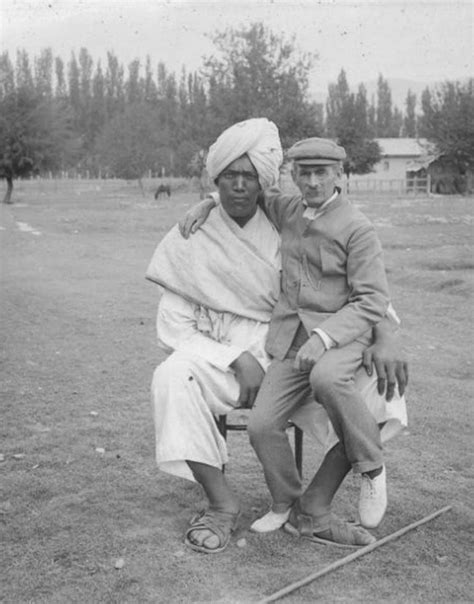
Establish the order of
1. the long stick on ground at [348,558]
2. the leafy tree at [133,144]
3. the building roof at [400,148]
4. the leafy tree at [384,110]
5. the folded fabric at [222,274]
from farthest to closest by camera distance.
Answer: the leafy tree at [384,110]
the building roof at [400,148]
the leafy tree at [133,144]
the folded fabric at [222,274]
the long stick on ground at [348,558]

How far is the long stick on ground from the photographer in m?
3.04

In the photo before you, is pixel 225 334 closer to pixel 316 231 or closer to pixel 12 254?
pixel 316 231

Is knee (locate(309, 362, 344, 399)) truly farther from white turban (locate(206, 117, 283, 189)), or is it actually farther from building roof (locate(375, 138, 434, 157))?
building roof (locate(375, 138, 434, 157))

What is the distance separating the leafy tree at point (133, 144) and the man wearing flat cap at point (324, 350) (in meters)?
57.5

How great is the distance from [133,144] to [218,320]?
61373 millimetres

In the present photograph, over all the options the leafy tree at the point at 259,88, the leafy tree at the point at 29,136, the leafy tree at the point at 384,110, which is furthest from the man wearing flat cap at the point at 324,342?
the leafy tree at the point at 384,110

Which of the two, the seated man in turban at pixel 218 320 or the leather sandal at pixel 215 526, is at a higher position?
the seated man in turban at pixel 218 320

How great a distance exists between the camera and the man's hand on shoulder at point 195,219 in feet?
12.8

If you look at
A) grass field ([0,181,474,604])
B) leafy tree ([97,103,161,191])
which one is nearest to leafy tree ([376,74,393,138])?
leafy tree ([97,103,161,191])

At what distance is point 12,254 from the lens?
59.1 ft

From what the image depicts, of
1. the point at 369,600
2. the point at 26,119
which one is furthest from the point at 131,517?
the point at 26,119

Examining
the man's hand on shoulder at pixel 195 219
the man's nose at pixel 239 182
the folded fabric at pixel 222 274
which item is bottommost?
the folded fabric at pixel 222 274

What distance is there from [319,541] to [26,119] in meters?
47.7

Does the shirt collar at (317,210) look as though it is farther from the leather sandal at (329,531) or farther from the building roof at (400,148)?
the building roof at (400,148)
